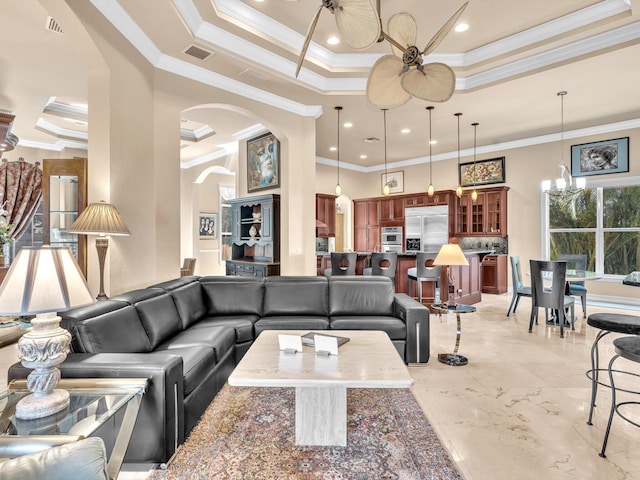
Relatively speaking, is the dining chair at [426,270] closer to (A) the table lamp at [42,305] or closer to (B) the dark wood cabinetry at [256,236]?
(B) the dark wood cabinetry at [256,236]

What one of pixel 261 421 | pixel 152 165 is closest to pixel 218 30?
pixel 152 165

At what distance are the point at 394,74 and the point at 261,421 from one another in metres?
2.59

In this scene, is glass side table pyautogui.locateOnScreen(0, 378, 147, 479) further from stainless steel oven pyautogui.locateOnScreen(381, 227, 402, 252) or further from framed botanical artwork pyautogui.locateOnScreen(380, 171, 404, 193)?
framed botanical artwork pyautogui.locateOnScreen(380, 171, 404, 193)

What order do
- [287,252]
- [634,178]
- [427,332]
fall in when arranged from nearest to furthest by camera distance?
[427,332], [287,252], [634,178]

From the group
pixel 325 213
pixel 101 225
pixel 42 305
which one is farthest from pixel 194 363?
pixel 325 213

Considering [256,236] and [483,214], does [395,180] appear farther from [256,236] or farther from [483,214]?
[256,236]

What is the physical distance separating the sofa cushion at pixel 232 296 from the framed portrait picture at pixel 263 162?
2313 mm

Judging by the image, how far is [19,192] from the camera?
629 centimetres

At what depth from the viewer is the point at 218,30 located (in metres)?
3.68

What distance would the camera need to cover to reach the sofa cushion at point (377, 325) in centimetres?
342

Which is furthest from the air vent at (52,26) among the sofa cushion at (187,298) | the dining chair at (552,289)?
the dining chair at (552,289)

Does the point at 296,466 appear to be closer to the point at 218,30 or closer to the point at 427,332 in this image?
the point at 427,332

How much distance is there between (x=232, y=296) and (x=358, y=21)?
2.90 metres

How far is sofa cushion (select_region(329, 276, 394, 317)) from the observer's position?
3.88 meters
